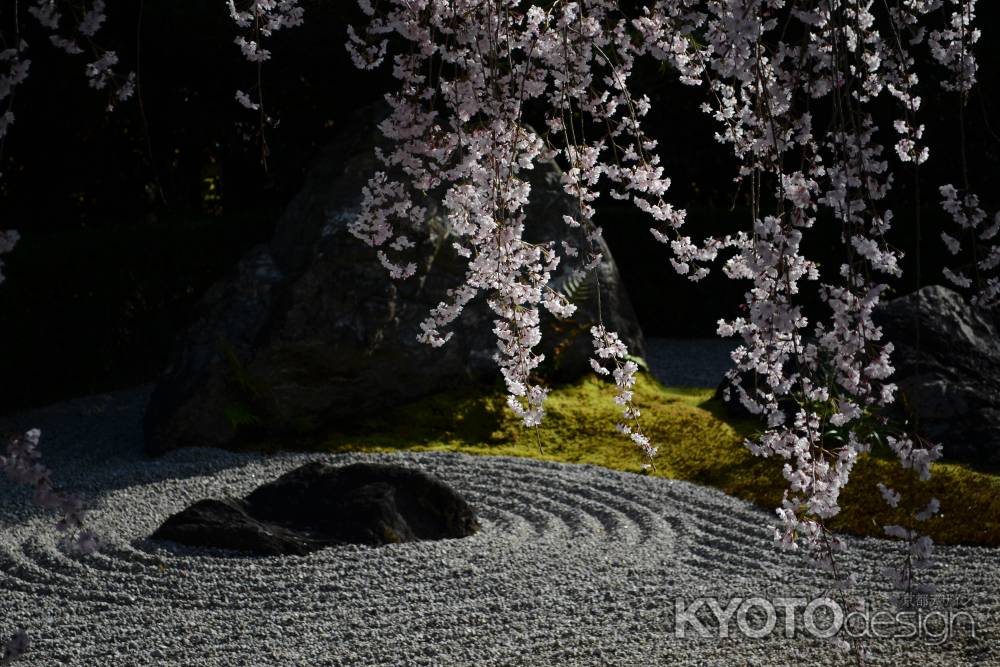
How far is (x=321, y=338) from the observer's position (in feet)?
19.6

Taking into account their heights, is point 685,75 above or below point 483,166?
above

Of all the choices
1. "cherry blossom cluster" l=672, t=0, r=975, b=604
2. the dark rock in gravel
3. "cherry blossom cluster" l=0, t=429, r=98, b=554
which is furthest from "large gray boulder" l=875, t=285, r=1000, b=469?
"cherry blossom cluster" l=0, t=429, r=98, b=554

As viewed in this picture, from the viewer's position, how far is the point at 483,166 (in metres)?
2.89

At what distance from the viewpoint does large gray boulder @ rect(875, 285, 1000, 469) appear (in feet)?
17.7

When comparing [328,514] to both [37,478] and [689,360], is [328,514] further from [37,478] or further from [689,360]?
[689,360]

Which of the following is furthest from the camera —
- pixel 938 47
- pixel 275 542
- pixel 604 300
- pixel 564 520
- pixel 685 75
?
pixel 604 300

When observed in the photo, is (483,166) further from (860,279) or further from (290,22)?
(860,279)

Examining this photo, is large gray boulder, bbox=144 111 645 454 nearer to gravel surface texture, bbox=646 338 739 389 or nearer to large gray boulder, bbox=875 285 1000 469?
gravel surface texture, bbox=646 338 739 389

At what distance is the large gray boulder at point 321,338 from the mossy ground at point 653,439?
0.16 meters

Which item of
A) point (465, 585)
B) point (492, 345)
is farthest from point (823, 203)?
point (492, 345)

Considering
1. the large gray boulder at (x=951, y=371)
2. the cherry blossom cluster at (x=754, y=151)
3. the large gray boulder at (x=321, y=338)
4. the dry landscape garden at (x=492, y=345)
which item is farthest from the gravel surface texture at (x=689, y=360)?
the cherry blossom cluster at (x=754, y=151)

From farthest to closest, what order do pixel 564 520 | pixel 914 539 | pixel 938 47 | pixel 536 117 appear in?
pixel 536 117 → pixel 564 520 → pixel 938 47 → pixel 914 539

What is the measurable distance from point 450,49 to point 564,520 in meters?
2.47

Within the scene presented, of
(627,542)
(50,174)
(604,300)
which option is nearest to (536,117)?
(604,300)
